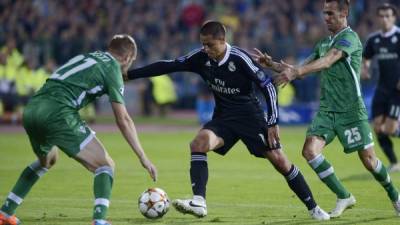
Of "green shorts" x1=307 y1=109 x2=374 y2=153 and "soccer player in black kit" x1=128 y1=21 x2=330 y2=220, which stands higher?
"soccer player in black kit" x1=128 y1=21 x2=330 y2=220

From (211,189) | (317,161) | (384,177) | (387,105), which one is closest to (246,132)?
(317,161)

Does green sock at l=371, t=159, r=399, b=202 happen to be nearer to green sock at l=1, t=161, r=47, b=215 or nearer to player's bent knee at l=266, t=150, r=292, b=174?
player's bent knee at l=266, t=150, r=292, b=174

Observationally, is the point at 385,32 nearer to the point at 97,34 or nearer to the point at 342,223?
the point at 342,223

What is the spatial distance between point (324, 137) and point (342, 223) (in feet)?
3.53

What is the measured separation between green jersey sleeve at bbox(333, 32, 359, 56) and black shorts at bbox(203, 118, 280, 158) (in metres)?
1.28

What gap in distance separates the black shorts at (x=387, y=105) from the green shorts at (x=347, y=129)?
509 centimetres

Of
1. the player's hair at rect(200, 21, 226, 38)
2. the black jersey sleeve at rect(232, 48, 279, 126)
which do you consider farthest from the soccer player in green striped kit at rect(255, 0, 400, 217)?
the player's hair at rect(200, 21, 226, 38)

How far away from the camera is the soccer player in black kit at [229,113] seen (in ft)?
33.4

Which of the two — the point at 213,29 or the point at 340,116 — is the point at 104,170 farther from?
the point at 340,116

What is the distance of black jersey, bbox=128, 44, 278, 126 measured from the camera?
10195mm

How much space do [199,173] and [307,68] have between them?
1.80 m

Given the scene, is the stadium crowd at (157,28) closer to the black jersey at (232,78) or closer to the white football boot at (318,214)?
the black jersey at (232,78)

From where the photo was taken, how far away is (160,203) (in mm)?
10094

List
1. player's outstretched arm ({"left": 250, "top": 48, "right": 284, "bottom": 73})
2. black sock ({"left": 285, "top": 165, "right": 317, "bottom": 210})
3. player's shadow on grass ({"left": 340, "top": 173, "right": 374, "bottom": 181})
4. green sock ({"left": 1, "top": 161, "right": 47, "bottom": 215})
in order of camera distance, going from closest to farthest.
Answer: green sock ({"left": 1, "top": 161, "right": 47, "bottom": 215}), player's outstretched arm ({"left": 250, "top": 48, "right": 284, "bottom": 73}), black sock ({"left": 285, "top": 165, "right": 317, "bottom": 210}), player's shadow on grass ({"left": 340, "top": 173, "right": 374, "bottom": 181})
